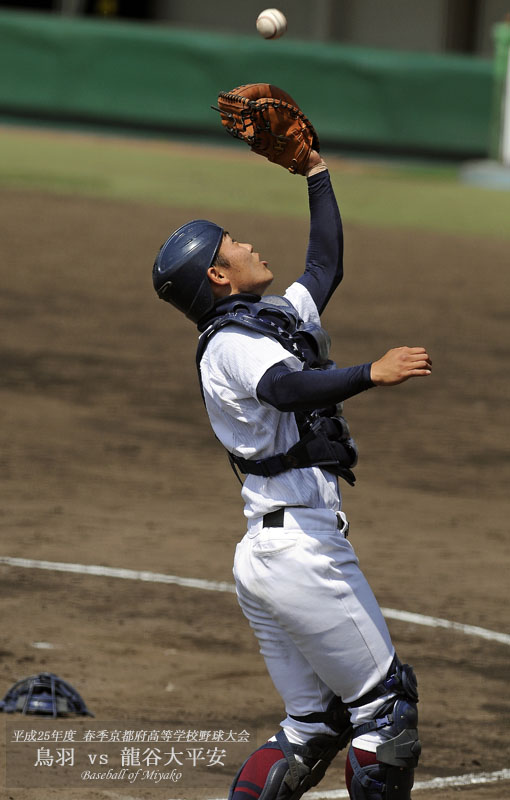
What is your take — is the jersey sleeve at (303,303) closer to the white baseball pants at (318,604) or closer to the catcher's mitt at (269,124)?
the catcher's mitt at (269,124)

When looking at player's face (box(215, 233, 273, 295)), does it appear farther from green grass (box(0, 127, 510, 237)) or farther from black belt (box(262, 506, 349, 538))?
green grass (box(0, 127, 510, 237))

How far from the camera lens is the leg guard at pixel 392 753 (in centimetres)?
407

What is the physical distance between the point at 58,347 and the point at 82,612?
20.4 feet

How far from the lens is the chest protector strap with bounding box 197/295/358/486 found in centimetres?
415

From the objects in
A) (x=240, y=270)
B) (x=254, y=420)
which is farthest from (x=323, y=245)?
(x=254, y=420)

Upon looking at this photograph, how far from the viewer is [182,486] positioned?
943 centimetres

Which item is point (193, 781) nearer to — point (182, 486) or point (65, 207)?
point (182, 486)

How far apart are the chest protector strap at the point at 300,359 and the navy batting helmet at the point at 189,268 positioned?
9 cm

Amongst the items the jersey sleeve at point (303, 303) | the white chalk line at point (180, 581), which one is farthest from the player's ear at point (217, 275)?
the white chalk line at point (180, 581)

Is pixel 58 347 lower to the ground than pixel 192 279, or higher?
lower

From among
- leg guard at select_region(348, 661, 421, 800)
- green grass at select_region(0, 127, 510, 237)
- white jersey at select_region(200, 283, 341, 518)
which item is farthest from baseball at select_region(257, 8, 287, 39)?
green grass at select_region(0, 127, 510, 237)

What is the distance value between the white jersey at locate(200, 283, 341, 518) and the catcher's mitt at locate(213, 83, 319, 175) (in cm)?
95

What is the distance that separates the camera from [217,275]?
431 centimetres

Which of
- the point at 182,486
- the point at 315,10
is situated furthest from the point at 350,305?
the point at 315,10
